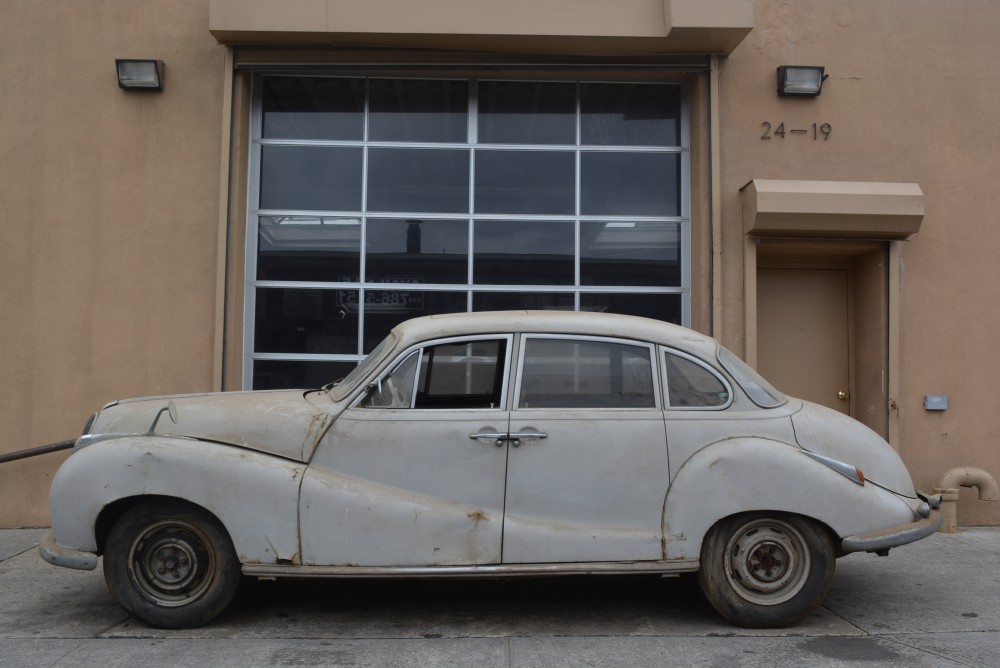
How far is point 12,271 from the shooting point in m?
7.96

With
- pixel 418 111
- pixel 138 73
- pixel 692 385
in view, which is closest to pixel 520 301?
pixel 418 111

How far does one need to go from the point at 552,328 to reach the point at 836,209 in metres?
3.99

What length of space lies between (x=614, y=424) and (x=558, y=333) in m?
0.66

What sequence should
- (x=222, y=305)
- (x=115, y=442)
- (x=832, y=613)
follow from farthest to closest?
1. (x=222, y=305)
2. (x=832, y=613)
3. (x=115, y=442)

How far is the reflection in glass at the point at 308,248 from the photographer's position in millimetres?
8461

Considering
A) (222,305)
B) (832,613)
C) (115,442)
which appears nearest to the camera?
(115,442)

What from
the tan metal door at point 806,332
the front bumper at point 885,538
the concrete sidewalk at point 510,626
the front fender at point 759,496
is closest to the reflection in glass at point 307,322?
the concrete sidewalk at point 510,626

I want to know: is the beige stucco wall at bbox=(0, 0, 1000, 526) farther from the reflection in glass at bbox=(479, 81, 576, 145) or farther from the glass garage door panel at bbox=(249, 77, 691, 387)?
the reflection in glass at bbox=(479, 81, 576, 145)

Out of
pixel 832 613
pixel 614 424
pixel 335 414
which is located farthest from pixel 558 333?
pixel 832 613

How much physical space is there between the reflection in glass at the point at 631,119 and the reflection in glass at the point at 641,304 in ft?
5.26

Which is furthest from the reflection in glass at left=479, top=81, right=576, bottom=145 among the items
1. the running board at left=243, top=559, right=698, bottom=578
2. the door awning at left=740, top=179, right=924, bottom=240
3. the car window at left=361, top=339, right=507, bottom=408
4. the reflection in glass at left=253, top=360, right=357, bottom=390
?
the running board at left=243, top=559, right=698, bottom=578

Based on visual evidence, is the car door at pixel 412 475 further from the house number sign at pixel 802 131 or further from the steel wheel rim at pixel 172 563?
the house number sign at pixel 802 131

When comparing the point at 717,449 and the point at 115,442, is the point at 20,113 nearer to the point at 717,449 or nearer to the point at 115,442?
the point at 115,442

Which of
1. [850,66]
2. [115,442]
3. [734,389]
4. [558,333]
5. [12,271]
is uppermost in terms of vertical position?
[850,66]
